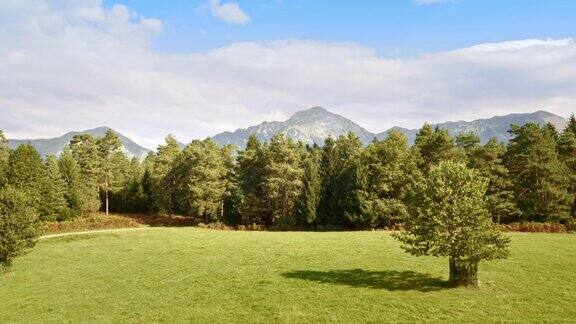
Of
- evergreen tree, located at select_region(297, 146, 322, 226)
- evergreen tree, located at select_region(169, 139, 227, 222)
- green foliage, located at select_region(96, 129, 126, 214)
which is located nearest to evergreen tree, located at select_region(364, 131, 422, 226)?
evergreen tree, located at select_region(297, 146, 322, 226)

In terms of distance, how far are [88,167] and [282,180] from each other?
151 feet

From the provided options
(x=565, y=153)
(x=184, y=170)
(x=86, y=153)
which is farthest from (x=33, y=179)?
(x=565, y=153)

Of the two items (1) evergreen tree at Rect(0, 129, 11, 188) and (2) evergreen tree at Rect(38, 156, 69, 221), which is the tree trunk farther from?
(1) evergreen tree at Rect(0, 129, 11, 188)

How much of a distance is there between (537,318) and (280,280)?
1492cm

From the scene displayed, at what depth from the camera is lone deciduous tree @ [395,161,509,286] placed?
82.3 feet

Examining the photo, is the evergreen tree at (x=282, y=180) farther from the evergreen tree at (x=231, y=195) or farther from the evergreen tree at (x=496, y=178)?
the evergreen tree at (x=496, y=178)

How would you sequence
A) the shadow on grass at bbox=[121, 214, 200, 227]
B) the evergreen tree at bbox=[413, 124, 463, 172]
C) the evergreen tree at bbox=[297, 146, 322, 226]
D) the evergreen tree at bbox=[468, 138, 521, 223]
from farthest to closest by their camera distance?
the shadow on grass at bbox=[121, 214, 200, 227]
the evergreen tree at bbox=[297, 146, 322, 226]
the evergreen tree at bbox=[413, 124, 463, 172]
the evergreen tree at bbox=[468, 138, 521, 223]

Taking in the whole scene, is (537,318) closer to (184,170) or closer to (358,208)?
(358,208)

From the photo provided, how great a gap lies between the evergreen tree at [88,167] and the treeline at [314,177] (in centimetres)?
23

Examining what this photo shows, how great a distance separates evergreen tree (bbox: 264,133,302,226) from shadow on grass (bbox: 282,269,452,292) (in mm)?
41315

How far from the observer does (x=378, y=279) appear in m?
28.0

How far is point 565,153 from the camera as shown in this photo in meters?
65.8

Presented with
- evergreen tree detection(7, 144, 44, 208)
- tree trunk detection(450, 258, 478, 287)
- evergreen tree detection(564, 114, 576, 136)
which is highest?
evergreen tree detection(564, 114, 576, 136)

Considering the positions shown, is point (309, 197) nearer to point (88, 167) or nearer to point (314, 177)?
point (314, 177)
